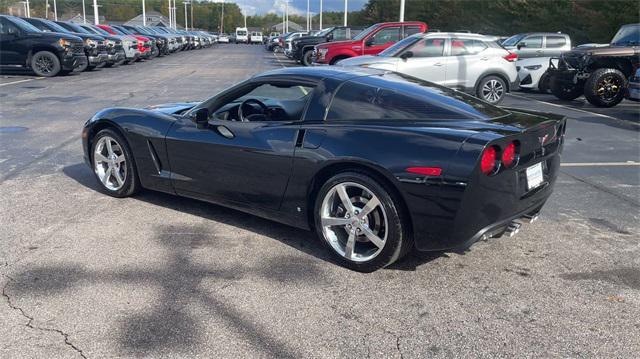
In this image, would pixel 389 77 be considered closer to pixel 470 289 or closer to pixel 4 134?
pixel 470 289

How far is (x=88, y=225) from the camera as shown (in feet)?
15.7

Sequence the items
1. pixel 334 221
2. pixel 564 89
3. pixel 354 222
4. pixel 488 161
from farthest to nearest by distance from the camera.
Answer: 1. pixel 564 89
2. pixel 334 221
3. pixel 354 222
4. pixel 488 161

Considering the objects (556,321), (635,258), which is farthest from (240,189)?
(635,258)

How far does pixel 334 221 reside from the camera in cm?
404

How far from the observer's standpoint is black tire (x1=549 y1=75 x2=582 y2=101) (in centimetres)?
1436

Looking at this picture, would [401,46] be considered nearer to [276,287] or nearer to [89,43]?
[276,287]

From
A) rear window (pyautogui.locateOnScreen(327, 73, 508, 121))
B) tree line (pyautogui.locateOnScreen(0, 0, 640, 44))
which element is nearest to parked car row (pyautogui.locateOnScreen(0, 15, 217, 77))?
rear window (pyautogui.locateOnScreen(327, 73, 508, 121))

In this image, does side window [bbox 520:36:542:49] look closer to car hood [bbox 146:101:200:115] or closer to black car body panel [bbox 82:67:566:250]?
black car body panel [bbox 82:67:566:250]

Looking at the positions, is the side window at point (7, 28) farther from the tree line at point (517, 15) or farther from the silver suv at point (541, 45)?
the tree line at point (517, 15)

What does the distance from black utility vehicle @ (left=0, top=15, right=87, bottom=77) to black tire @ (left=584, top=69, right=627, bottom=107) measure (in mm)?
14987

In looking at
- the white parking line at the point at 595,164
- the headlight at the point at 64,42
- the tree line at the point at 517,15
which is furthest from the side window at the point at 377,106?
the tree line at the point at 517,15

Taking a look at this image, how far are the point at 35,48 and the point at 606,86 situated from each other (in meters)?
16.2

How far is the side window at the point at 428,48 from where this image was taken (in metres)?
13.3

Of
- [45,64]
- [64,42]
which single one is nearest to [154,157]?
[64,42]
